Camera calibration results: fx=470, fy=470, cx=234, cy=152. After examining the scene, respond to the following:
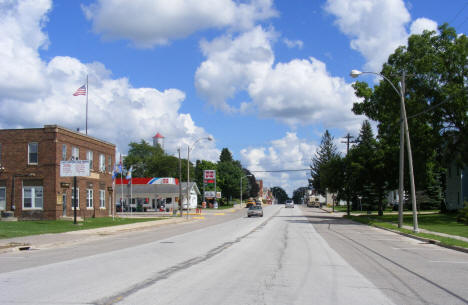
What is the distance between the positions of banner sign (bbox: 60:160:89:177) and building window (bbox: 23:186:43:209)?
Result: 3576 millimetres

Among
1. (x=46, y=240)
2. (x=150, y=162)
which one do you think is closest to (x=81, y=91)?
(x=46, y=240)

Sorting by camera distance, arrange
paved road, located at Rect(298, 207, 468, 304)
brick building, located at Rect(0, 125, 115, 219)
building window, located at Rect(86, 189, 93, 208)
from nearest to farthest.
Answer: paved road, located at Rect(298, 207, 468, 304) < brick building, located at Rect(0, 125, 115, 219) < building window, located at Rect(86, 189, 93, 208)

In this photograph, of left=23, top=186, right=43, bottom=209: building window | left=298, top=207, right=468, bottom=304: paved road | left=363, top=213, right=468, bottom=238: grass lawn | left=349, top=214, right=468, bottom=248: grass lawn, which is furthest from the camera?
left=23, top=186, right=43, bottom=209: building window

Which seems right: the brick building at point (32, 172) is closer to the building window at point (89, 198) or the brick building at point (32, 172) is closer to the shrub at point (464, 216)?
the building window at point (89, 198)

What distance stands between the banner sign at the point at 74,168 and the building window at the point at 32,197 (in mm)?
3576

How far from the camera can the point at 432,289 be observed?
9680mm

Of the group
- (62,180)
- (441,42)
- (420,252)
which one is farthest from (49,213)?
(441,42)

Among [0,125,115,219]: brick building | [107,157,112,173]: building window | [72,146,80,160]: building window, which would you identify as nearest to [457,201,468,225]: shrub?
[0,125,115,219]: brick building

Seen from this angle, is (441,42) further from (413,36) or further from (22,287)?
(22,287)

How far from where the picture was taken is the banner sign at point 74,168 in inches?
1361

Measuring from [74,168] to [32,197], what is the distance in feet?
17.3

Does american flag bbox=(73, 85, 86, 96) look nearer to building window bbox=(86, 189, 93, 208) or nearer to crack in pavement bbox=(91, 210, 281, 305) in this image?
building window bbox=(86, 189, 93, 208)

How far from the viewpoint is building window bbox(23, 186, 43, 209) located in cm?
3697

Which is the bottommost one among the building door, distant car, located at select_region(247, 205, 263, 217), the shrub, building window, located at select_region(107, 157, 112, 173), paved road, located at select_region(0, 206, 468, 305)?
distant car, located at select_region(247, 205, 263, 217)
